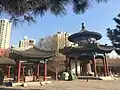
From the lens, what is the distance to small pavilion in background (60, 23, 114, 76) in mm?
27766

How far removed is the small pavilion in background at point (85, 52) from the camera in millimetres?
27766

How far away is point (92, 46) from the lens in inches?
1088

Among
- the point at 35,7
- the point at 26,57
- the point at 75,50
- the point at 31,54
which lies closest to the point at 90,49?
the point at 75,50

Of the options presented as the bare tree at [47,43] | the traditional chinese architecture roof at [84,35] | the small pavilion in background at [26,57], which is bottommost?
the small pavilion in background at [26,57]

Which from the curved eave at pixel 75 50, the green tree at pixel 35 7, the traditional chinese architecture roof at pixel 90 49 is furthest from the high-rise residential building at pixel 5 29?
the traditional chinese architecture roof at pixel 90 49

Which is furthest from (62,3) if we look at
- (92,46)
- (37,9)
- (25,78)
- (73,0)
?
(92,46)

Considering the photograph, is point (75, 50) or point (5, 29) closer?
point (75, 50)

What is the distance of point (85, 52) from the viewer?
28.1 meters

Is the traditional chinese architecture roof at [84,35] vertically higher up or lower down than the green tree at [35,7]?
higher up

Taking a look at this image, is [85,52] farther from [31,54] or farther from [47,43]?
[47,43]

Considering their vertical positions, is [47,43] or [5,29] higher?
[47,43]

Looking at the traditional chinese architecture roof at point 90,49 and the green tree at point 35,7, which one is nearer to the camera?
the green tree at point 35,7

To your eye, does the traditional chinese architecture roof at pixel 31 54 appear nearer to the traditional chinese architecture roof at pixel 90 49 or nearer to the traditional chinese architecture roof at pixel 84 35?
the traditional chinese architecture roof at pixel 90 49

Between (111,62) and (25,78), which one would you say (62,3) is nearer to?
(25,78)
